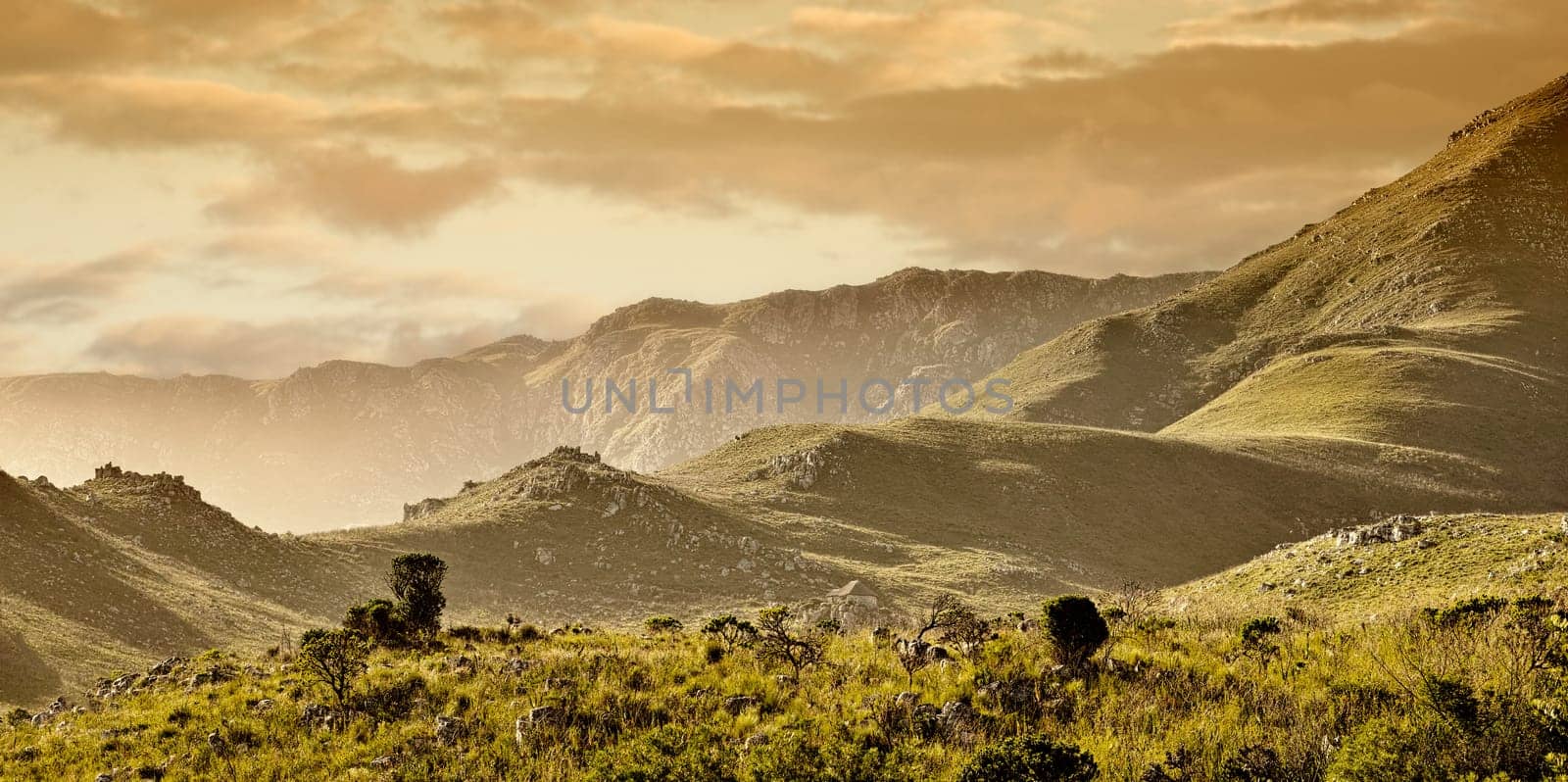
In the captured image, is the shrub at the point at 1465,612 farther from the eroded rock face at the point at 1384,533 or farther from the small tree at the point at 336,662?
the eroded rock face at the point at 1384,533

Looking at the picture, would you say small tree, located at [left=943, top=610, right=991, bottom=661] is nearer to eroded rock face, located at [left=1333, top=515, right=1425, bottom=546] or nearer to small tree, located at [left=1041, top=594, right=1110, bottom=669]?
small tree, located at [left=1041, top=594, right=1110, bottom=669]

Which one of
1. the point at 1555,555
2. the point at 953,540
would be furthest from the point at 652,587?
the point at 1555,555

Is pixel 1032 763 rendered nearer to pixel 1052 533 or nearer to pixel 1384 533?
pixel 1384 533

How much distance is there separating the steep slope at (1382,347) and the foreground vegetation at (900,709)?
102869 millimetres

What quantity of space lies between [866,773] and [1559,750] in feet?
25.9

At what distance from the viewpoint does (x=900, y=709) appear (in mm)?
13758

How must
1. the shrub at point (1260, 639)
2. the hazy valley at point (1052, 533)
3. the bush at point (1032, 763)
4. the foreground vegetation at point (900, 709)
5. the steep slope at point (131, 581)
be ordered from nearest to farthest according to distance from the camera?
the bush at point (1032, 763) < the foreground vegetation at point (900, 709) < the shrub at point (1260, 639) < the hazy valley at point (1052, 533) < the steep slope at point (131, 581)

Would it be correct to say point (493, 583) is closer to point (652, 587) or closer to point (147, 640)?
point (652, 587)

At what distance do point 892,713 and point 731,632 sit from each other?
28.9 feet

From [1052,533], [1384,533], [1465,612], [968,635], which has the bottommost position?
[1052,533]

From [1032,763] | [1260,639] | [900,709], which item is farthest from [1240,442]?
[1032,763]

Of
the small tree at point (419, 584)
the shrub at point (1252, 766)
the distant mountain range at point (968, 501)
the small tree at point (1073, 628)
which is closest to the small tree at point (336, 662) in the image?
the small tree at point (1073, 628)

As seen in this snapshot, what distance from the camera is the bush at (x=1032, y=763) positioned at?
9.99 meters

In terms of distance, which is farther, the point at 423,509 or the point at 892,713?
the point at 423,509
